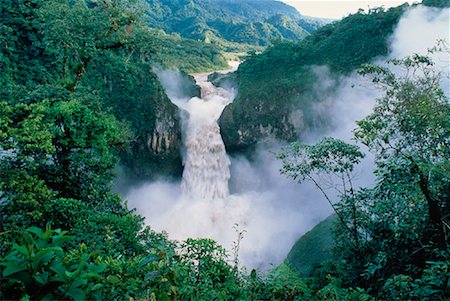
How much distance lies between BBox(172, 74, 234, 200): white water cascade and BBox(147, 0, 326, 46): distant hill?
1591 inches

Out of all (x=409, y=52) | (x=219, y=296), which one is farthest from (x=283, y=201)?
(x=219, y=296)

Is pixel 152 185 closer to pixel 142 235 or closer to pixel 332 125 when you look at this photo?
pixel 332 125

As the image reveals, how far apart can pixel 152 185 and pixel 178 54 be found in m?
22.8

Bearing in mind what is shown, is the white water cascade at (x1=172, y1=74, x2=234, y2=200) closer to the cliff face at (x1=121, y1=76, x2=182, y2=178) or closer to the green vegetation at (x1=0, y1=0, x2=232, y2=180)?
the cliff face at (x1=121, y1=76, x2=182, y2=178)

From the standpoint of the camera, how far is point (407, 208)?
542 cm

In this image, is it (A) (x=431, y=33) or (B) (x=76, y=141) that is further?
(A) (x=431, y=33)

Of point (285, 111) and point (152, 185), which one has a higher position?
point (285, 111)

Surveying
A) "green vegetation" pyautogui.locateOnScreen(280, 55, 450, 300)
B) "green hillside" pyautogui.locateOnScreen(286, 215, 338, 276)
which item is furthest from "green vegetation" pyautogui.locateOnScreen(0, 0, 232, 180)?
"green hillside" pyautogui.locateOnScreen(286, 215, 338, 276)

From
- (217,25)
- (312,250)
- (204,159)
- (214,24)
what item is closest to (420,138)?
(312,250)

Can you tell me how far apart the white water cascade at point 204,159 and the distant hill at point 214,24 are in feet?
133

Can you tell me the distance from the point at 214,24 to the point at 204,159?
204ft

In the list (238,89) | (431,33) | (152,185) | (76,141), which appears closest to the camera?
(76,141)

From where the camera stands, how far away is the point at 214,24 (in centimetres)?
7988

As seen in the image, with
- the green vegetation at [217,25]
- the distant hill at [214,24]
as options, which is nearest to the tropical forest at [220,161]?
the green vegetation at [217,25]
